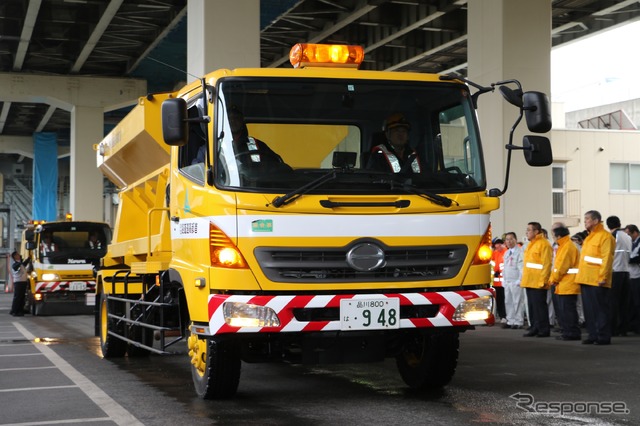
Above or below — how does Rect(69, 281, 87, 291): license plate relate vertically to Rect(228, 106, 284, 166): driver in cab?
below

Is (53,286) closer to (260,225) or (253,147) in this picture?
(253,147)

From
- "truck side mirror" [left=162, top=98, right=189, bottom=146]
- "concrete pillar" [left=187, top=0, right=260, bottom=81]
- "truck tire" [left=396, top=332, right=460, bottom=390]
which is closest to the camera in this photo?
"truck side mirror" [left=162, top=98, right=189, bottom=146]

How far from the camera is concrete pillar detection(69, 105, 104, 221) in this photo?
124ft

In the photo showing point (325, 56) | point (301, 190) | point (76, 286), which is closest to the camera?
point (301, 190)

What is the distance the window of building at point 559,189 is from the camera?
39059 mm

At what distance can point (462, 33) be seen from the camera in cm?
3109

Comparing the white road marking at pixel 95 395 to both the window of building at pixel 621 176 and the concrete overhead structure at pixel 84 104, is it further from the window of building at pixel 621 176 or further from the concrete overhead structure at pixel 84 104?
the window of building at pixel 621 176

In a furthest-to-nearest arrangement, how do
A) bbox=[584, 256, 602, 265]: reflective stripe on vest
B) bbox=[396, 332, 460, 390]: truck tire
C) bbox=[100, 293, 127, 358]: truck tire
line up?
bbox=[584, 256, 602, 265]: reflective stripe on vest → bbox=[100, 293, 127, 358]: truck tire → bbox=[396, 332, 460, 390]: truck tire

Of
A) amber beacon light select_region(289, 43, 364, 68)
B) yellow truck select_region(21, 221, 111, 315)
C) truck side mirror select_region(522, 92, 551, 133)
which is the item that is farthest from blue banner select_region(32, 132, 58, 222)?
truck side mirror select_region(522, 92, 551, 133)

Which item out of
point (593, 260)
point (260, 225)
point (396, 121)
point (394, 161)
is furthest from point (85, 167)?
point (260, 225)

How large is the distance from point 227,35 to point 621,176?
26.6 meters

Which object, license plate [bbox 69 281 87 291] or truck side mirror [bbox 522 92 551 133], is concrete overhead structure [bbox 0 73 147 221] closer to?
license plate [bbox 69 281 87 291]

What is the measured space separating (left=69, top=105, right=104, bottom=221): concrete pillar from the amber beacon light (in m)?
29.9

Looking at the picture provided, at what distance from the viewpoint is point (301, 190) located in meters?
7.64
